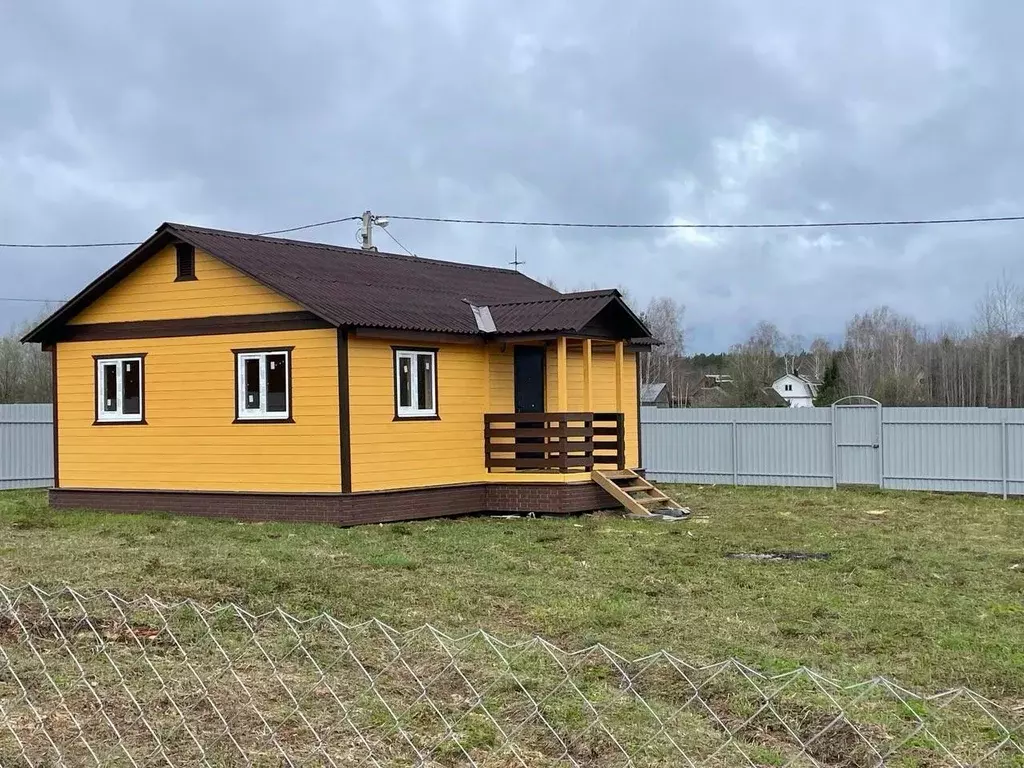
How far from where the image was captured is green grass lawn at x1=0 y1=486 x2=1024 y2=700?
730cm

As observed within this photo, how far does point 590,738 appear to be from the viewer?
16.9ft

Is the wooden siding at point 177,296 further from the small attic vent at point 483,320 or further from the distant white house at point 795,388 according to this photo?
the distant white house at point 795,388

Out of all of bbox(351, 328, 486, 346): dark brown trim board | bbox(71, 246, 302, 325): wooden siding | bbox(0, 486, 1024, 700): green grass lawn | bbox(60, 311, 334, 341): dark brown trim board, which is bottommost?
bbox(0, 486, 1024, 700): green grass lawn

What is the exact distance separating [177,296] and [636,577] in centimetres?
871

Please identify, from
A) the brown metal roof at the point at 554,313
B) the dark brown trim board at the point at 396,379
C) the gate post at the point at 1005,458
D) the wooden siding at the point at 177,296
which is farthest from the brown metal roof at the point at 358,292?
the gate post at the point at 1005,458

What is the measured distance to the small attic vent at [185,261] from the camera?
15.7m

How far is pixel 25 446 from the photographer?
21.7m

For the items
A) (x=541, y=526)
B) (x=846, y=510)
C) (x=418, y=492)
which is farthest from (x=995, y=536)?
(x=418, y=492)

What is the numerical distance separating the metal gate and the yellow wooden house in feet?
17.2

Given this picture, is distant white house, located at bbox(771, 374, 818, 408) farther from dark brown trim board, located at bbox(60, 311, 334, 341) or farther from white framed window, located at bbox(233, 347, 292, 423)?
white framed window, located at bbox(233, 347, 292, 423)

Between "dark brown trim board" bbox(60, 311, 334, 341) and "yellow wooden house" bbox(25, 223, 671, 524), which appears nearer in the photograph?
"yellow wooden house" bbox(25, 223, 671, 524)

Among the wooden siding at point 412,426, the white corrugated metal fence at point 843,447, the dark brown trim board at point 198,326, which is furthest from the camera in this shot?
the white corrugated metal fence at point 843,447

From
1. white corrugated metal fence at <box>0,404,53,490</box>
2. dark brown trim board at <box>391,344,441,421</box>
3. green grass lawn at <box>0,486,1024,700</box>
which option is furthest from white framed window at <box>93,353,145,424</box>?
white corrugated metal fence at <box>0,404,53,490</box>

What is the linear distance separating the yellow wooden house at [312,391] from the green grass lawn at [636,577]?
0.68 m
